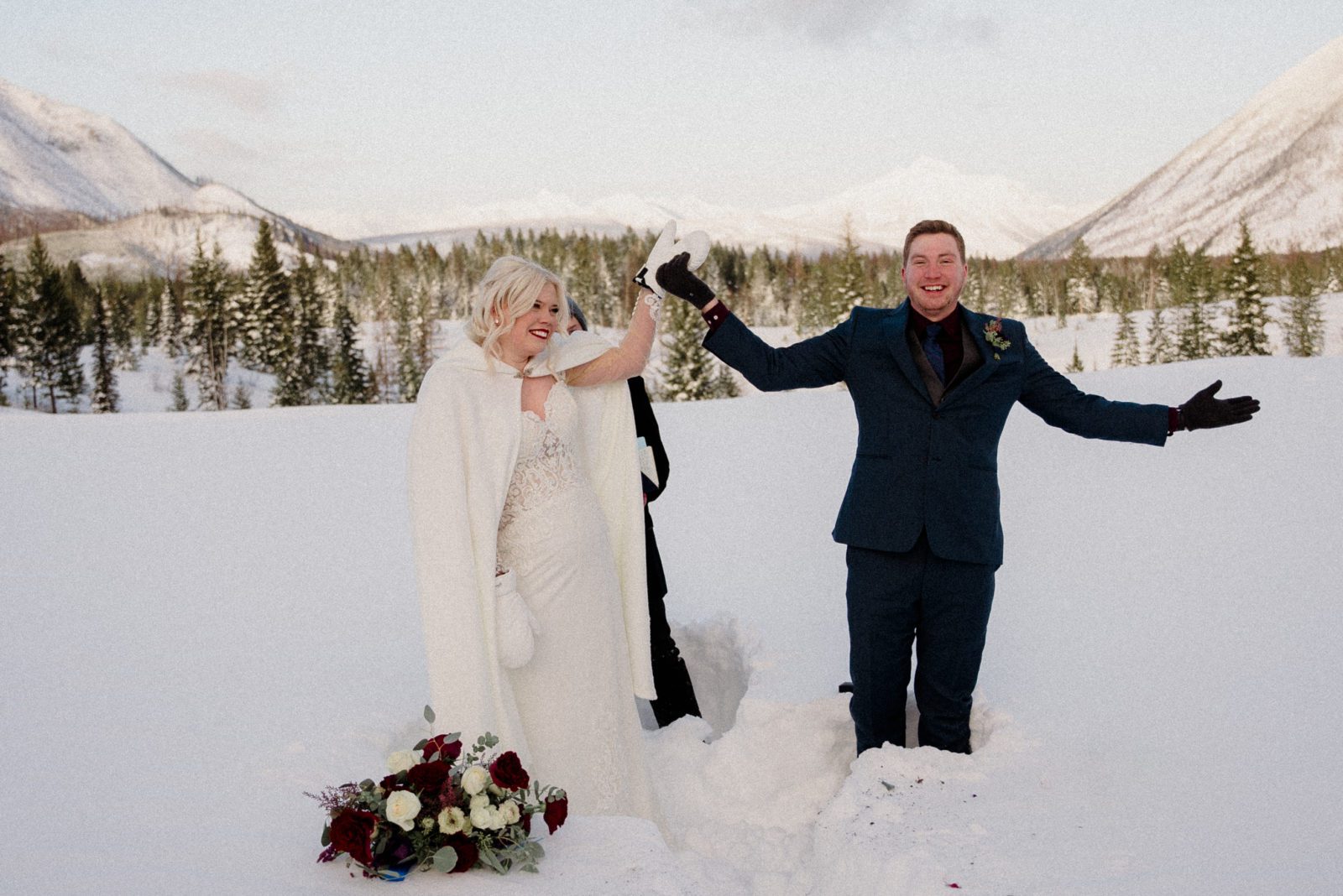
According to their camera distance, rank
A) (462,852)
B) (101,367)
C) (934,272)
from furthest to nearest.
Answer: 1. (101,367)
2. (934,272)
3. (462,852)

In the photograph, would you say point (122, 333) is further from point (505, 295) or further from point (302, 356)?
point (505, 295)

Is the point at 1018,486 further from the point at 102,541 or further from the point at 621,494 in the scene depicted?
the point at 102,541

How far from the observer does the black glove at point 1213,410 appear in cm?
384

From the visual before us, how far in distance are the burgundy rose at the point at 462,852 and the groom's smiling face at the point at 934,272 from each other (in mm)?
2467

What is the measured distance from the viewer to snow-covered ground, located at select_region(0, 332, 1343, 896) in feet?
10.0

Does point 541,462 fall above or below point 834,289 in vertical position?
below

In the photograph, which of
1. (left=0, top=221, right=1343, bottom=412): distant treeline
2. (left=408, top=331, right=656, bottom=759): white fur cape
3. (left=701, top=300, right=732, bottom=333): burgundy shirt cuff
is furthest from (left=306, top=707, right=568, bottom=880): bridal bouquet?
(left=0, top=221, right=1343, bottom=412): distant treeline

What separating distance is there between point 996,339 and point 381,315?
7223 cm

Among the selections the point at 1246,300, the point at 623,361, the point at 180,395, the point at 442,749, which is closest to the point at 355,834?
the point at 442,749

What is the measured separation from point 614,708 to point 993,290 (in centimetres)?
7613

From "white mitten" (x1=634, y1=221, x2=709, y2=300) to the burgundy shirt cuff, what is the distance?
0.18m

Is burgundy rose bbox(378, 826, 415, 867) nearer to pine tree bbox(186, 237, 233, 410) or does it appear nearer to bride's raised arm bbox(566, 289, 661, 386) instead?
bride's raised arm bbox(566, 289, 661, 386)

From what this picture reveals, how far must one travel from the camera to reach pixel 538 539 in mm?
3779

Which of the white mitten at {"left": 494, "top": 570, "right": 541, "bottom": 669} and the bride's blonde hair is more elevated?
the bride's blonde hair
